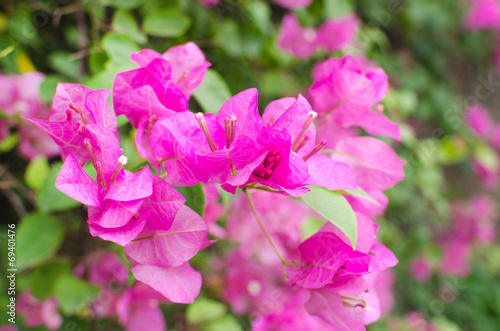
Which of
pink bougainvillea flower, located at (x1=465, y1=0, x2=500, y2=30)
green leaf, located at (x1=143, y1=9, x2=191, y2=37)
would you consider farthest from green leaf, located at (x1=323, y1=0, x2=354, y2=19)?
pink bougainvillea flower, located at (x1=465, y1=0, x2=500, y2=30)

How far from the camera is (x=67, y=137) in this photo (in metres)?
0.37

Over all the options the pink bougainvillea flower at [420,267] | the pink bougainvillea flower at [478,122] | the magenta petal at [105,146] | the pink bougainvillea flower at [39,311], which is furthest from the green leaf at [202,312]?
the pink bougainvillea flower at [478,122]

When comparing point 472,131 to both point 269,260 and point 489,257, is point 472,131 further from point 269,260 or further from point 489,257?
point 269,260

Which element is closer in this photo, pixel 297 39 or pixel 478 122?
pixel 297 39

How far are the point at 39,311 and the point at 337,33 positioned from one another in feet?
2.80

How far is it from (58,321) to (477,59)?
92.4 inches

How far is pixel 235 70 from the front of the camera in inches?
40.9

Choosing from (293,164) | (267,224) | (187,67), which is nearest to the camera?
(293,164)

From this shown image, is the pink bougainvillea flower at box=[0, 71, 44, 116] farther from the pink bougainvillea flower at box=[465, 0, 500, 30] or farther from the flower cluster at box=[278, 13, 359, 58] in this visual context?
the pink bougainvillea flower at box=[465, 0, 500, 30]

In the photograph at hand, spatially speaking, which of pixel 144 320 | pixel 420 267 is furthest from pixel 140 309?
pixel 420 267

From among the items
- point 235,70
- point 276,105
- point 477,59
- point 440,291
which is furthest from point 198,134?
point 477,59

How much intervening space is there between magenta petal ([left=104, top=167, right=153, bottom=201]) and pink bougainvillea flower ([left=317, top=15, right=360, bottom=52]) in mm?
755

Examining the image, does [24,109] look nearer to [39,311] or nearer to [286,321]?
[39,311]

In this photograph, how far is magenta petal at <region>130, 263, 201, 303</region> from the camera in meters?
0.35
